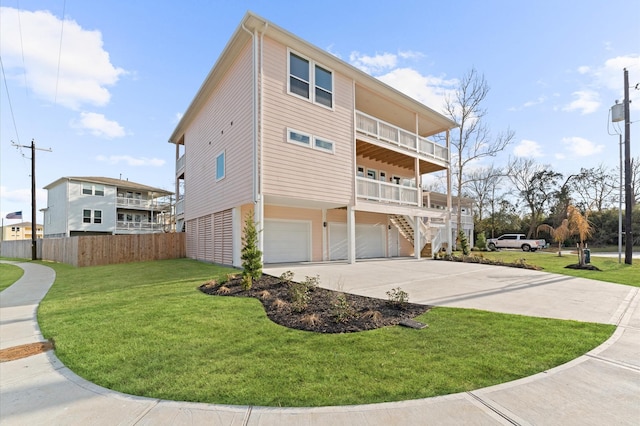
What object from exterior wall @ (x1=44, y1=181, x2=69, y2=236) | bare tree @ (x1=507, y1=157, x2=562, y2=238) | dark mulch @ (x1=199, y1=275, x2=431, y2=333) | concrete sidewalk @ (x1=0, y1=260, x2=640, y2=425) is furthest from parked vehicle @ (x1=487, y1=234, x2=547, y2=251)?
exterior wall @ (x1=44, y1=181, x2=69, y2=236)

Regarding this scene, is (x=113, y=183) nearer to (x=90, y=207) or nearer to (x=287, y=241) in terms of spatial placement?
(x=90, y=207)

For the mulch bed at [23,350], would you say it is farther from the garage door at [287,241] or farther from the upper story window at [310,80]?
the upper story window at [310,80]

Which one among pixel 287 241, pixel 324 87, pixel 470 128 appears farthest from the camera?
pixel 470 128

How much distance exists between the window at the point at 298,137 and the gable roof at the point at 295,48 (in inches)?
125

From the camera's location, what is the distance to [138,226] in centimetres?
3133

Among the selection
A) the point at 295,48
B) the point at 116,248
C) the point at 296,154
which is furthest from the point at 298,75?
the point at 116,248

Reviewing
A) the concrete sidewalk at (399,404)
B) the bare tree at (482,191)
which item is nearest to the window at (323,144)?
the concrete sidewalk at (399,404)

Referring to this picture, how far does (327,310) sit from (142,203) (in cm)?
3354

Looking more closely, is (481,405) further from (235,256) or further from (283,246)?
(283,246)

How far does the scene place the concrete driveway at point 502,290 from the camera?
18.3 ft

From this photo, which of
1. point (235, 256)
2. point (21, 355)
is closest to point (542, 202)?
point (235, 256)

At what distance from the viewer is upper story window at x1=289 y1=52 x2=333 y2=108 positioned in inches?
435

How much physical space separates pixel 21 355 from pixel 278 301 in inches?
146

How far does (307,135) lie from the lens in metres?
11.3
